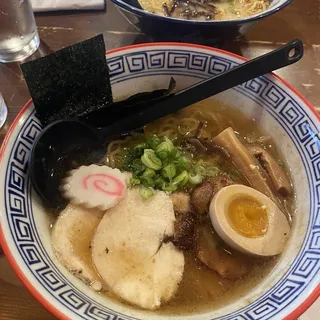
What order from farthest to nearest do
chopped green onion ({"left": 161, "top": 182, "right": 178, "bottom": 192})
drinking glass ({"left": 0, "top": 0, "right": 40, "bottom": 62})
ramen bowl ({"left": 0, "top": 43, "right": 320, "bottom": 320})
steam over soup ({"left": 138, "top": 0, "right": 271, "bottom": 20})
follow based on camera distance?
steam over soup ({"left": 138, "top": 0, "right": 271, "bottom": 20}), drinking glass ({"left": 0, "top": 0, "right": 40, "bottom": 62}), chopped green onion ({"left": 161, "top": 182, "right": 178, "bottom": 192}), ramen bowl ({"left": 0, "top": 43, "right": 320, "bottom": 320})

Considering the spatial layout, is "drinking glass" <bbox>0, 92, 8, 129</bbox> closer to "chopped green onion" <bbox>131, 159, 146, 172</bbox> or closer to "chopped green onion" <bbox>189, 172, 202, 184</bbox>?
"chopped green onion" <bbox>131, 159, 146, 172</bbox>

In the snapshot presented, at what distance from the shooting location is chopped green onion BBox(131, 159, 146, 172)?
156cm

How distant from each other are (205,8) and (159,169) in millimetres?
1082

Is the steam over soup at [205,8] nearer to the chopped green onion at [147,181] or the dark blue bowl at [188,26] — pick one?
the dark blue bowl at [188,26]

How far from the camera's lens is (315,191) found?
4.74 ft

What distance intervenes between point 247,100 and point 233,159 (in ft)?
0.82

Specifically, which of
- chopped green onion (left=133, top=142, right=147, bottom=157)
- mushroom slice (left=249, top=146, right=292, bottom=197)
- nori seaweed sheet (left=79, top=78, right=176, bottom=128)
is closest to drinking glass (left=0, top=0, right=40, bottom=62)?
nori seaweed sheet (left=79, top=78, right=176, bottom=128)

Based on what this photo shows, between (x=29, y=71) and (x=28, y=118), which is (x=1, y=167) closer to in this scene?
(x=28, y=118)

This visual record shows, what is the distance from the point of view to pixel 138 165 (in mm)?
1579

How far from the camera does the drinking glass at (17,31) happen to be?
1.92 meters

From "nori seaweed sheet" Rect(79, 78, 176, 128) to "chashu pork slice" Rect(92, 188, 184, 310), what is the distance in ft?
0.99

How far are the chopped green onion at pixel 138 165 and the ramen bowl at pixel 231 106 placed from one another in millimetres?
308

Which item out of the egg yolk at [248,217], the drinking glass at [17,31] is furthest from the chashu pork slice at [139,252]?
the drinking glass at [17,31]

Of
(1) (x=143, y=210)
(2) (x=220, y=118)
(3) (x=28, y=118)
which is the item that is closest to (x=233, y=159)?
(2) (x=220, y=118)
